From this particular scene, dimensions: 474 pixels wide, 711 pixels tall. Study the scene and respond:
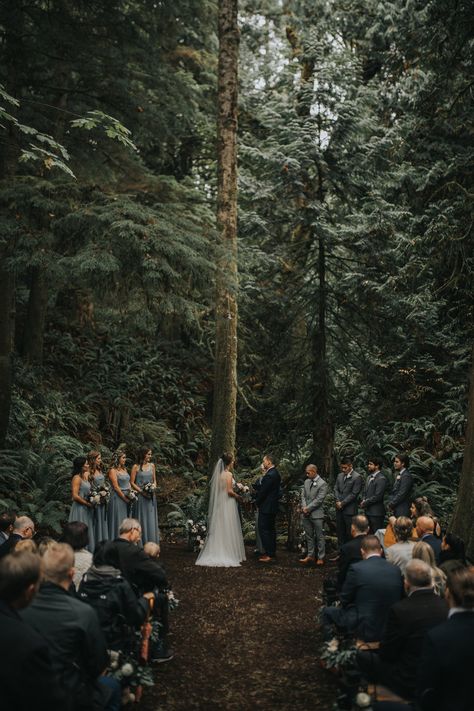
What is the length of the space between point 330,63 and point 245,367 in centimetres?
931

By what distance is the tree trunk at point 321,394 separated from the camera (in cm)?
1509

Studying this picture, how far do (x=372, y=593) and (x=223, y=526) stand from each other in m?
6.46

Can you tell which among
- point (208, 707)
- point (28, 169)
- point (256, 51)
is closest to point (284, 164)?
point (28, 169)

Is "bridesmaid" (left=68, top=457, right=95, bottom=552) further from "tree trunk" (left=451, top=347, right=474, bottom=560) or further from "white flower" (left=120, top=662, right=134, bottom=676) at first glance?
"tree trunk" (left=451, top=347, right=474, bottom=560)

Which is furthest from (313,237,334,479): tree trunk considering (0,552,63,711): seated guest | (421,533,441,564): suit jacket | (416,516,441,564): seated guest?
(0,552,63,711): seated guest

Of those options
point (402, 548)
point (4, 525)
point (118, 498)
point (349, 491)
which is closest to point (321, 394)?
point (349, 491)

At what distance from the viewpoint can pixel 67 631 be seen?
4074mm

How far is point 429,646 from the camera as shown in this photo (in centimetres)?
382

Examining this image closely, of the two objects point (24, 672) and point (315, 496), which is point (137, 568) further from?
point (315, 496)

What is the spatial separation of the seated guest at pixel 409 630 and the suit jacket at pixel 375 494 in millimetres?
6600

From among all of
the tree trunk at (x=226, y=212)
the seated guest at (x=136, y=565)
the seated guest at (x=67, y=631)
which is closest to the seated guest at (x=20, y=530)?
the seated guest at (x=136, y=565)

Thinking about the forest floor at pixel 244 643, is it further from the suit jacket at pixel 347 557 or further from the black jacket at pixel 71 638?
the black jacket at pixel 71 638

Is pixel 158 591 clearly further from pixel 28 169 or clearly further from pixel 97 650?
pixel 28 169

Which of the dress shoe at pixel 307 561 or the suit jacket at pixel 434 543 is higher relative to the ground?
the suit jacket at pixel 434 543
